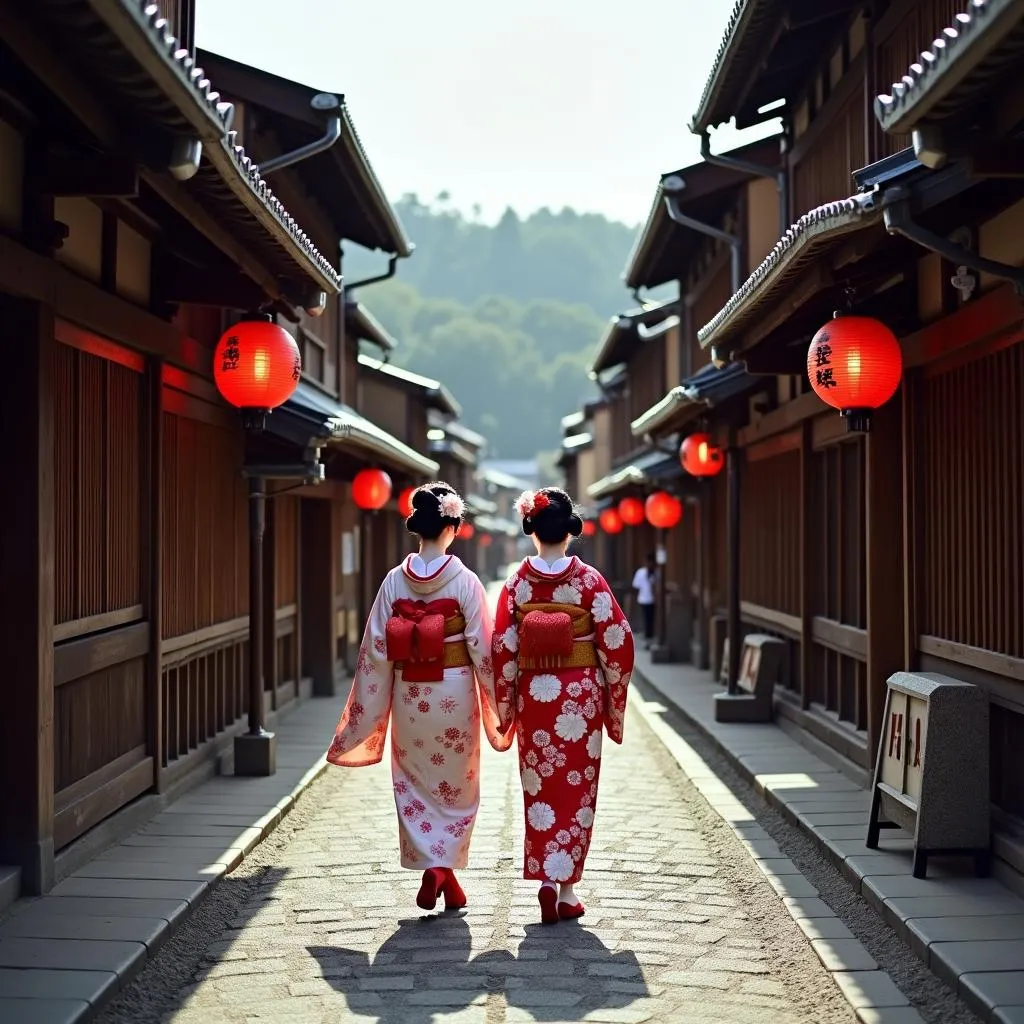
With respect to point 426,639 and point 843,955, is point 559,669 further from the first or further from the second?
point 843,955

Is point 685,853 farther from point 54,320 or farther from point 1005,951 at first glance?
point 54,320

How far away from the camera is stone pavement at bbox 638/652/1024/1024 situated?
5.47 meters

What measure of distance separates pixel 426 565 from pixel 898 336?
13.0 ft

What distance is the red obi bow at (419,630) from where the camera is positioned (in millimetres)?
7184

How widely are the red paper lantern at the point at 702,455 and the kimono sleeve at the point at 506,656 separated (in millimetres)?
9958

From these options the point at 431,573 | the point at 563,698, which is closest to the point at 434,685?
the point at 431,573

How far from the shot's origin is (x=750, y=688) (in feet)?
46.1

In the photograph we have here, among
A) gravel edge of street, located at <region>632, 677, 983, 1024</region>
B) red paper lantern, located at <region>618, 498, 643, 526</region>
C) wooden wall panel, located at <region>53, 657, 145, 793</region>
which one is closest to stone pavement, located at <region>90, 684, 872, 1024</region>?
gravel edge of street, located at <region>632, 677, 983, 1024</region>

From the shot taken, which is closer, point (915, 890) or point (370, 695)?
point (915, 890)

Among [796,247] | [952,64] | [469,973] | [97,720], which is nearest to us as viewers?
[952,64]

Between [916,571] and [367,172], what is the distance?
8.45 metres

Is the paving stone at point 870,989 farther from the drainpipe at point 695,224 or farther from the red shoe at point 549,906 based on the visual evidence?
the drainpipe at point 695,224

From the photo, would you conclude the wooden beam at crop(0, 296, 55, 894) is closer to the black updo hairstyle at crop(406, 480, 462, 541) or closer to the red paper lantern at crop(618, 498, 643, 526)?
the black updo hairstyle at crop(406, 480, 462, 541)

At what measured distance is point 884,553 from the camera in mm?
Answer: 9578
